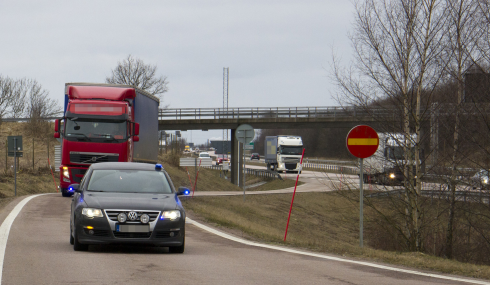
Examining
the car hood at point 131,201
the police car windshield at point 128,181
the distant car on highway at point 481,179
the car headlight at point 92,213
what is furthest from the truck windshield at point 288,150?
the car headlight at point 92,213

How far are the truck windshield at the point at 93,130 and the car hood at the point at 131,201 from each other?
32.6ft

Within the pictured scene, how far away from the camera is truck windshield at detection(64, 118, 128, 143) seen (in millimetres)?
19375

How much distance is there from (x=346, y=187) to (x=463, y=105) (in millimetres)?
4569

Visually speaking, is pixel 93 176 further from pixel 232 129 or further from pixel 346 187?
pixel 232 129

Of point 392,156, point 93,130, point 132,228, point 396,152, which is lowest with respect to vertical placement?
point 132,228

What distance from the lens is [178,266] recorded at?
26.7 feet

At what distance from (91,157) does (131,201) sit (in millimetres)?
10758

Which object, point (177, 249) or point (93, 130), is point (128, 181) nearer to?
point (177, 249)

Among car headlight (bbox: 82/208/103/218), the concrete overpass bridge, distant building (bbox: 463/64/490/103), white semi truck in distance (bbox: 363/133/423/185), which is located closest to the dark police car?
car headlight (bbox: 82/208/103/218)

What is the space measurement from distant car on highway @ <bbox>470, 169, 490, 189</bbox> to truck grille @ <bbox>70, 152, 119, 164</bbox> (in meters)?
11.8

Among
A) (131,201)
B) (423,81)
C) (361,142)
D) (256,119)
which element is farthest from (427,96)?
(256,119)

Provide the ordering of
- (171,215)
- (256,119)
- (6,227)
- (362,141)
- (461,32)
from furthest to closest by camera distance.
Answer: (256,119), (461,32), (6,227), (362,141), (171,215)

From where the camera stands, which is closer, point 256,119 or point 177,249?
point 177,249

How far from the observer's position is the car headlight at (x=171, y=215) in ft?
30.1
